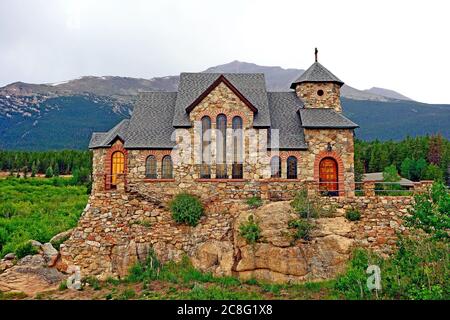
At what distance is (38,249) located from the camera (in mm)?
22062

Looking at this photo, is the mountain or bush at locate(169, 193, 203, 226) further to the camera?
the mountain

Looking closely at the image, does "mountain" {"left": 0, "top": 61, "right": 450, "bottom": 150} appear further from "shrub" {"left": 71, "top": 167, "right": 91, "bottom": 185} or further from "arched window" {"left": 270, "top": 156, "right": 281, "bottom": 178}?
"arched window" {"left": 270, "top": 156, "right": 281, "bottom": 178}

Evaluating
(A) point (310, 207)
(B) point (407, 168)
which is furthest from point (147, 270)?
(B) point (407, 168)

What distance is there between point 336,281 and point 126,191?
1332 centimetres

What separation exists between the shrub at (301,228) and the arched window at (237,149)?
22.4ft

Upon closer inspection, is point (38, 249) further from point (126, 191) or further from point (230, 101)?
point (230, 101)

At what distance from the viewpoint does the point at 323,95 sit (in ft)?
97.7

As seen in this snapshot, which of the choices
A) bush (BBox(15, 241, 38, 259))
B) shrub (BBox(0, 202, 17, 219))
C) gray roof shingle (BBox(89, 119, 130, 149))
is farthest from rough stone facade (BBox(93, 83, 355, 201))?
shrub (BBox(0, 202, 17, 219))

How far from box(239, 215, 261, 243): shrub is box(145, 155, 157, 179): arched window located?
885 centimetres

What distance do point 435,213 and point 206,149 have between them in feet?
47.4

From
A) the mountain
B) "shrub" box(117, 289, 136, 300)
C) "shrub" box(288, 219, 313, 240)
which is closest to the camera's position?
"shrub" box(117, 289, 136, 300)

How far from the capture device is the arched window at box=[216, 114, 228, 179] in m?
26.8
